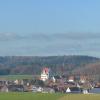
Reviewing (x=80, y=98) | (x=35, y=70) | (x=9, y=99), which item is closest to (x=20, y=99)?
(x=9, y=99)

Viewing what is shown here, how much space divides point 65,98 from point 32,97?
13.3 feet

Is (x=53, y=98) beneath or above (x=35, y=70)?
beneath

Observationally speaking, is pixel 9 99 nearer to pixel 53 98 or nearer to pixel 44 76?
pixel 53 98

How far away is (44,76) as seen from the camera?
11438 centimetres

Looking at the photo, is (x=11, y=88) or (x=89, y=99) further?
(x=11, y=88)

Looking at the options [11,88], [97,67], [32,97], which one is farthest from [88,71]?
[32,97]

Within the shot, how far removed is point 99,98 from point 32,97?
7.11 m

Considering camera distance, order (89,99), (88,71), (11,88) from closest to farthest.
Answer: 1. (89,99)
2. (11,88)
3. (88,71)

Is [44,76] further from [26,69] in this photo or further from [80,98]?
[26,69]


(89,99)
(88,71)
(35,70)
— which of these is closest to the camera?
(89,99)

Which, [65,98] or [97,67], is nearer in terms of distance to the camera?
[65,98]

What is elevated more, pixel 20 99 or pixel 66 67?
pixel 66 67

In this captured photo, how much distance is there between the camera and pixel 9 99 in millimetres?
49875

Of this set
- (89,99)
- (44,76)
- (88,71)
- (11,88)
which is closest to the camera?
(89,99)
